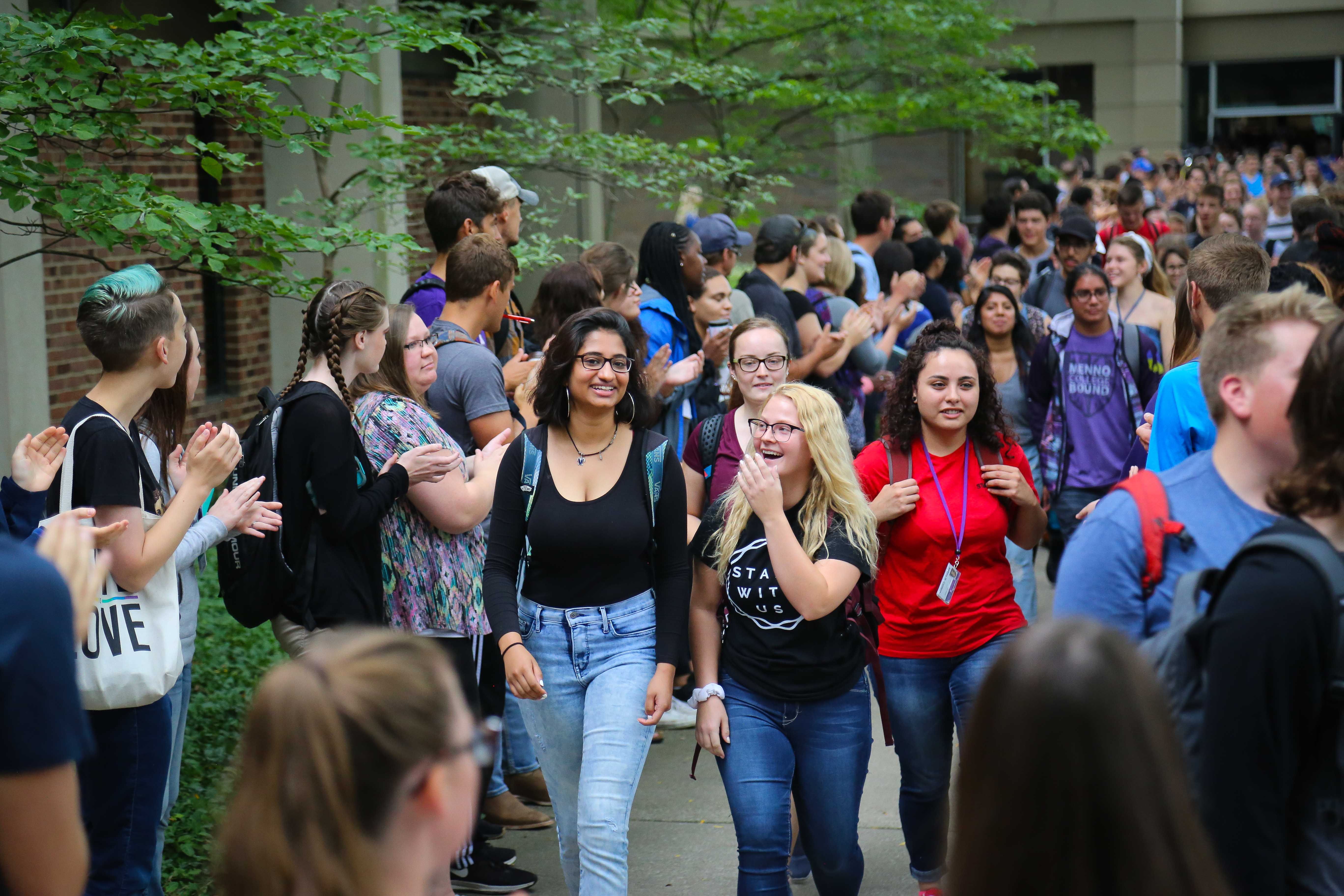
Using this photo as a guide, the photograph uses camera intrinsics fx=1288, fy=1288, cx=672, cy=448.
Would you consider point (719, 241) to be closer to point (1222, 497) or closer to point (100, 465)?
point (100, 465)

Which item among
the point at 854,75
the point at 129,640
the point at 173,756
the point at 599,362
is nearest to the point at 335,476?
the point at 129,640

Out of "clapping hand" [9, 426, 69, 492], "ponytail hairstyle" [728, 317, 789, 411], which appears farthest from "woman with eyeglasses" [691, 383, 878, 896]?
"clapping hand" [9, 426, 69, 492]

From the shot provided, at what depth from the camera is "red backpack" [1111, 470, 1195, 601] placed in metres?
2.55

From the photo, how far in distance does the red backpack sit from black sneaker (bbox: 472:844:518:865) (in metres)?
3.16

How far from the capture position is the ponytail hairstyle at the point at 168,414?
160 inches

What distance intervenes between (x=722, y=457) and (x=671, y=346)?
75.8 inches

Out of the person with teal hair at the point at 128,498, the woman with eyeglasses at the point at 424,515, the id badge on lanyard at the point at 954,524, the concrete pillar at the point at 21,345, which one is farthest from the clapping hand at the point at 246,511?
the concrete pillar at the point at 21,345

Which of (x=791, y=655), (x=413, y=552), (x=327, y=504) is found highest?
(x=327, y=504)

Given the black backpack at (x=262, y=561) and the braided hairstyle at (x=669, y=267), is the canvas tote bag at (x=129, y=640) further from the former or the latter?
the braided hairstyle at (x=669, y=267)

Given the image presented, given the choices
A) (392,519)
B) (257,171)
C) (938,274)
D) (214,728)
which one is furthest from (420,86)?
(392,519)

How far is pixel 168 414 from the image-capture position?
163 inches

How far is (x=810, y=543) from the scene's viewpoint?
13.7 feet

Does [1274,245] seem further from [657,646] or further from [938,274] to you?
[657,646]

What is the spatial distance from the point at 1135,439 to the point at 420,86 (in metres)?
8.83
